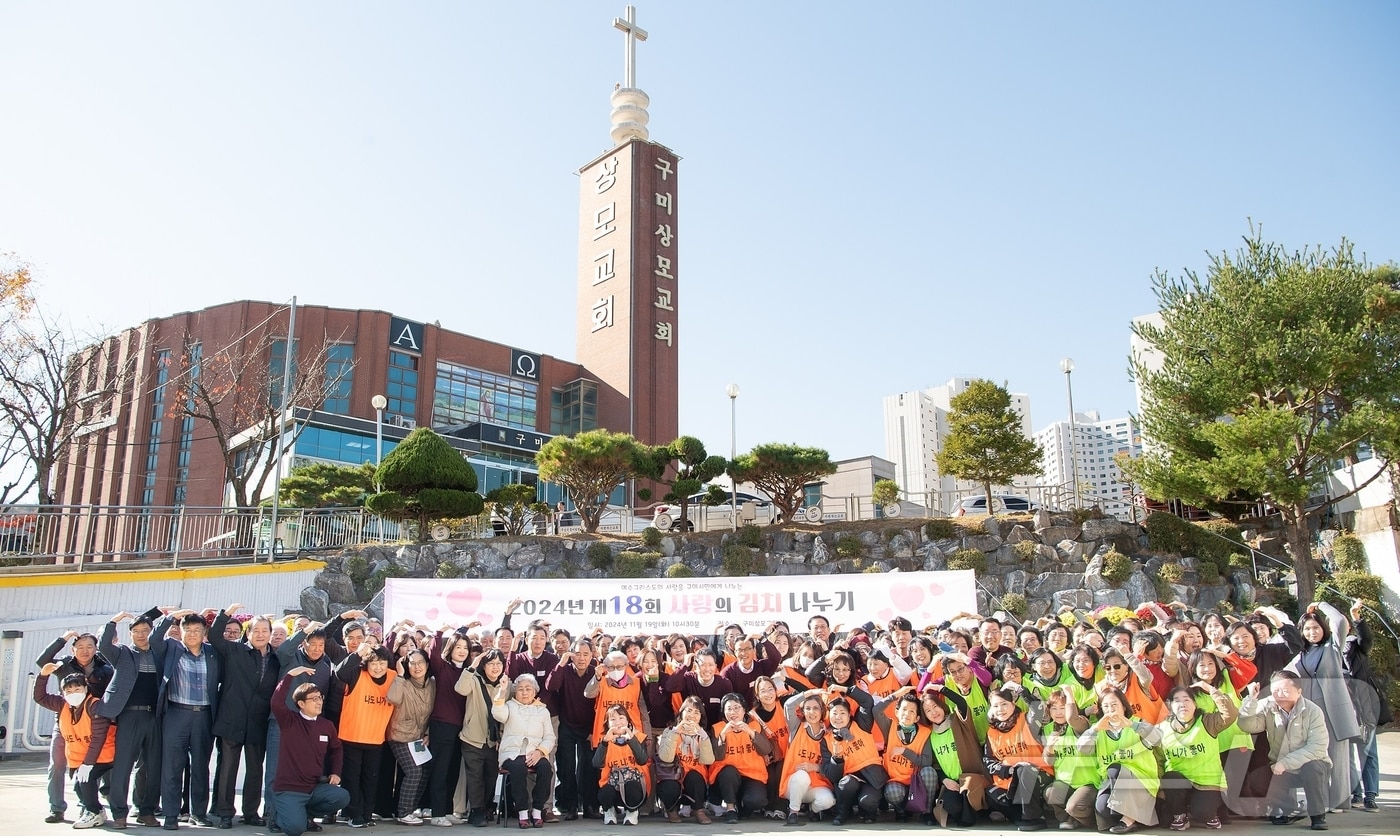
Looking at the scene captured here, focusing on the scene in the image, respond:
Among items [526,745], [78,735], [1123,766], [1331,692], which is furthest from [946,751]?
[78,735]

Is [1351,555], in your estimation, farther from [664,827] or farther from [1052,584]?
[664,827]

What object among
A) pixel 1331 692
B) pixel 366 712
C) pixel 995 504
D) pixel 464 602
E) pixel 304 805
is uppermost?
pixel 995 504

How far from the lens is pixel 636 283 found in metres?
43.4

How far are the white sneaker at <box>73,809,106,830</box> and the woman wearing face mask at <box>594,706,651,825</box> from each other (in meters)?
4.03

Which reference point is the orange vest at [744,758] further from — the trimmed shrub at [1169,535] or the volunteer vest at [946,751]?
the trimmed shrub at [1169,535]

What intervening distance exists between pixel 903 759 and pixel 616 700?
2.52m

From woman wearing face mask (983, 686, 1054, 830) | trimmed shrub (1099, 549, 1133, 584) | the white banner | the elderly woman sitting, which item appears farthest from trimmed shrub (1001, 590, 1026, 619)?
the elderly woman sitting

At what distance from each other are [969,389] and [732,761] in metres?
16.2

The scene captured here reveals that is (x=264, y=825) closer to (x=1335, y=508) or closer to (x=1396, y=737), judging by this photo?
(x=1396, y=737)

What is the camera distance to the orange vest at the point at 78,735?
770 centimetres

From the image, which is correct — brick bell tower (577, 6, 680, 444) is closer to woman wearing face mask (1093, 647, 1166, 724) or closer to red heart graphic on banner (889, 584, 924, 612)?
red heart graphic on banner (889, 584, 924, 612)

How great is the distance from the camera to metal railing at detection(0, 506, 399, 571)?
1528 centimetres

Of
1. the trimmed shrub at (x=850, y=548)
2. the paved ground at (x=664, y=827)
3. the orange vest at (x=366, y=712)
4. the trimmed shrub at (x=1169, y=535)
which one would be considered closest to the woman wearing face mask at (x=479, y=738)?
the paved ground at (x=664, y=827)

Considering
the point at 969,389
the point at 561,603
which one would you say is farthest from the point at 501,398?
the point at 561,603
